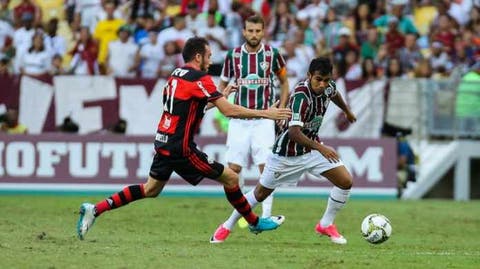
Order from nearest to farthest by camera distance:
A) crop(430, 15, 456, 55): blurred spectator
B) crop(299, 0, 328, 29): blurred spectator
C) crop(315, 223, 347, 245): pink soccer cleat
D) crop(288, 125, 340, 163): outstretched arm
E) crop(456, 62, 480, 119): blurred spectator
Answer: crop(288, 125, 340, 163): outstretched arm, crop(315, 223, 347, 245): pink soccer cleat, crop(456, 62, 480, 119): blurred spectator, crop(430, 15, 456, 55): blurred spectator, crop(299, 0, 328, 29): blurred spectator

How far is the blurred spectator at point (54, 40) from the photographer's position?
24453 mm

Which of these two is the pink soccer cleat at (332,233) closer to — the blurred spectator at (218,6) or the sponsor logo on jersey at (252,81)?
the sponsor logo on jersey at (252,81)

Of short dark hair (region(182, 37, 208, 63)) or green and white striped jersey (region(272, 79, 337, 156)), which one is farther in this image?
green and white striped jersey (region(272, 79, 337, 156))

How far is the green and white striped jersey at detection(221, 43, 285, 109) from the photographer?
15516mm

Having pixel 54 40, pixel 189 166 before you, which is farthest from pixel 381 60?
pixel 189 166

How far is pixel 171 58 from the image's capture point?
23.5m

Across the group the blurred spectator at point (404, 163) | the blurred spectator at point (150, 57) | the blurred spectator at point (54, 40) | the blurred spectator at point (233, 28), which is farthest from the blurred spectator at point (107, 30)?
the blurred spectator at point (404, 163)

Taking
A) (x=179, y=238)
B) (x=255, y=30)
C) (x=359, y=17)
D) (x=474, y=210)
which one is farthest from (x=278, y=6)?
(x=179, y=238)

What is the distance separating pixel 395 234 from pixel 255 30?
10.5 ft

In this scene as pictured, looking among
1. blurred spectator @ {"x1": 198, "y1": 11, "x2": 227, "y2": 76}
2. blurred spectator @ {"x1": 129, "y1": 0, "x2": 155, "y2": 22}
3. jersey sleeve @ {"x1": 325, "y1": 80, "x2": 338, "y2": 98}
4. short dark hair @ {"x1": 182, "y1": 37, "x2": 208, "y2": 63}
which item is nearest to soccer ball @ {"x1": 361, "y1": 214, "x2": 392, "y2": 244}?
jersey sleeve @ {"x1": 325, "y1": 80, "x2": 338, "y2": 98}

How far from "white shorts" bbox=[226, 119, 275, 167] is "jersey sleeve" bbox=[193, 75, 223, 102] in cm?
338

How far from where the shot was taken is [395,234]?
15.3 metres

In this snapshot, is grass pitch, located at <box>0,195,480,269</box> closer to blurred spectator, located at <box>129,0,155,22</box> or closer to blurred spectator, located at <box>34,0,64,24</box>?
blurred spectator, located at <box>129,0,155,22</box>

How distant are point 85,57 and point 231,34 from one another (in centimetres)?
301
